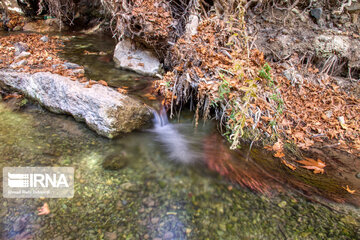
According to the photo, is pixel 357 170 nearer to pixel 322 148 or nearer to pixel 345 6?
pixel 322 148

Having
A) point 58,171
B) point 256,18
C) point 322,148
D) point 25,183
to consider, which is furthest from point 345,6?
point 25,183

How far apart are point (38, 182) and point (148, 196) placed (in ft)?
4.77

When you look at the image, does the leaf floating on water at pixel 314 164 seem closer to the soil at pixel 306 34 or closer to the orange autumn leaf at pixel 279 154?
the orange autumn leaf at pixel 279 154

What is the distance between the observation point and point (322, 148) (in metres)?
3.88

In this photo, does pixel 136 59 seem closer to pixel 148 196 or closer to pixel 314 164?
pixel 148 196

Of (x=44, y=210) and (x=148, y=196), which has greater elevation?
(x=148, y=196)

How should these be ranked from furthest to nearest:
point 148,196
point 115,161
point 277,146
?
1. point 277,146
2. point 115,161
3. point 148,196

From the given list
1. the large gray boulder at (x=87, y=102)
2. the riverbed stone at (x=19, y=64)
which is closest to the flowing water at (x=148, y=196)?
the large gray boulder at (x=87, y=102)

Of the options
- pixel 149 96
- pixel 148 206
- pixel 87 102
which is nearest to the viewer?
pixel 148 206

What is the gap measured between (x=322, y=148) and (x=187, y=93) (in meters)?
2.72

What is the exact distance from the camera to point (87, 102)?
3.88 metres

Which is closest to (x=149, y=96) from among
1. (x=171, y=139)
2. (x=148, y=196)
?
(x=171, y=139)

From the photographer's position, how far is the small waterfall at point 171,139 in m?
3.64

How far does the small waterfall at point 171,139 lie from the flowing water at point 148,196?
18 mm
